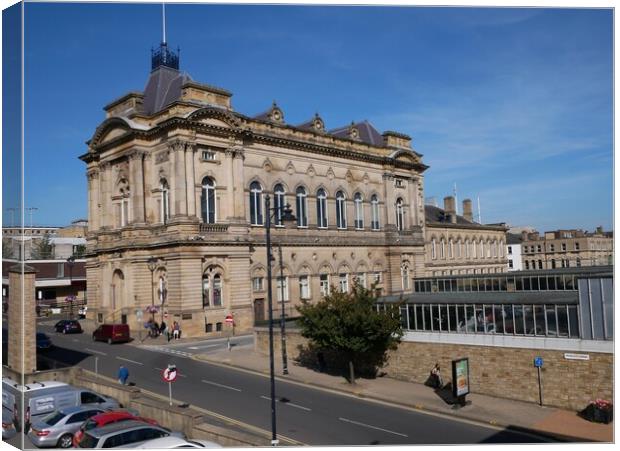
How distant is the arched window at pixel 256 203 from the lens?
5206 centimetres

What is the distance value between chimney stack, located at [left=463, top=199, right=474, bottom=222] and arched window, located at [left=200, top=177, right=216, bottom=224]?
5528cm

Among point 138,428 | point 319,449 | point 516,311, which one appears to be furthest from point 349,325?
point 138,428

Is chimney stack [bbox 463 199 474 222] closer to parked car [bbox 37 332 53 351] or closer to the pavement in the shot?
the pavement

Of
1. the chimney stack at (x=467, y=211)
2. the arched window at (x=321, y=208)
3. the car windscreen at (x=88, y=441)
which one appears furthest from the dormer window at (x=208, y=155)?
the chimney stack at (x=467, y=211)

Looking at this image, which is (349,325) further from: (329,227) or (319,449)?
(329,227)

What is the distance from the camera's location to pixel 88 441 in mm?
18984

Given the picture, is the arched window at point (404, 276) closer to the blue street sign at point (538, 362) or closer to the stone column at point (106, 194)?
the stone column at point (106, 194)

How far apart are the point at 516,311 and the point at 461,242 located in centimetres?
5880

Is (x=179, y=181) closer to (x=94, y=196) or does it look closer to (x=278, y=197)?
(x=278, y=197)

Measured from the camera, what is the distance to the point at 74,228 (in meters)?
102

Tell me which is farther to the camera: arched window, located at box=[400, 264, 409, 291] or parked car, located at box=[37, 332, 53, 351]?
arched window, located at box=[400, 264, 409, 291]

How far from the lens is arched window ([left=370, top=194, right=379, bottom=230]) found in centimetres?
6375

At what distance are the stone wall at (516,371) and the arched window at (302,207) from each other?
25889mm

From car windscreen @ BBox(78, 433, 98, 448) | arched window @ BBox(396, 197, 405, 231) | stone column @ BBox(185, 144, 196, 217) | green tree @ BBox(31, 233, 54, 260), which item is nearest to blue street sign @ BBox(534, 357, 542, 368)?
car windscreen @ BBox(78, 433, 98, 448)
